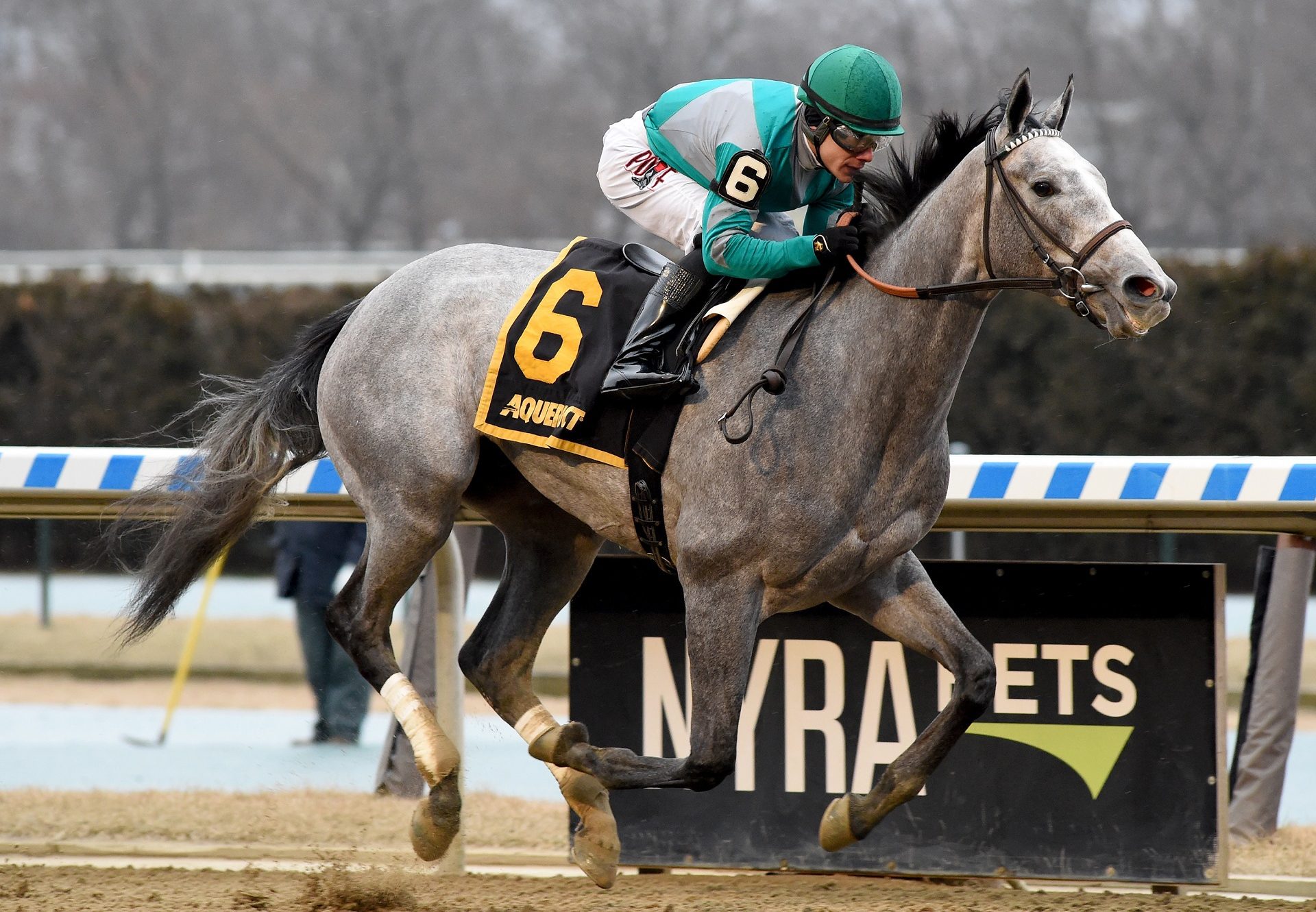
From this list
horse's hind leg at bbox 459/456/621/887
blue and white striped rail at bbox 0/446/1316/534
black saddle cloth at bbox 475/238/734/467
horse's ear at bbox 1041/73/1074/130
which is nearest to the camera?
horse's ear at bbox 1041/73/1074/130

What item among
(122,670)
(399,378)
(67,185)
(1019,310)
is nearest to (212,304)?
(122,670)

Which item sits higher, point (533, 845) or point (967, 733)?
point (967, 733)

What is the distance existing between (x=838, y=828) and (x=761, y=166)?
64.6 inches

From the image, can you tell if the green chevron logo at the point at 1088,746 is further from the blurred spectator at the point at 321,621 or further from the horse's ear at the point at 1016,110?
the blurred spectator at the point at 321,621

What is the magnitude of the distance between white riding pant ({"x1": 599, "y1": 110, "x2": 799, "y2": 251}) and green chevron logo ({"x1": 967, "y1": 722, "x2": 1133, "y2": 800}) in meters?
1.74

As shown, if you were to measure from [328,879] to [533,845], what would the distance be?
97cm

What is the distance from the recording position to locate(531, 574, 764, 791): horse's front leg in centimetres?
365

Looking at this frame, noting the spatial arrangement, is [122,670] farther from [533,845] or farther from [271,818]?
[533,845]

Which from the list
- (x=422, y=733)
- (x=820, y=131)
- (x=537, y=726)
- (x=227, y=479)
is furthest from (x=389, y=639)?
(x=820, y=131)

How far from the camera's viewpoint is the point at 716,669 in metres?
3.67

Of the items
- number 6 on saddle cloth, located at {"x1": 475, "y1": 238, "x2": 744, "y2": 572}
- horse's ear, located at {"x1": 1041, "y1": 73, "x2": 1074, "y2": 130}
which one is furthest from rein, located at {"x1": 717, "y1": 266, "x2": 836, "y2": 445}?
horse's ear, located at {"x1": 1041, "y1": 73, "x2": 1074, "y2": 130}

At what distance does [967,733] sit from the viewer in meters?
4.50

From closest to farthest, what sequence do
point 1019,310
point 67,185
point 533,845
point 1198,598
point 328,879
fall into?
1. point 328,879
2. point 1198,598
3. point 533,845
4. point 1019,310
5. point 67,185

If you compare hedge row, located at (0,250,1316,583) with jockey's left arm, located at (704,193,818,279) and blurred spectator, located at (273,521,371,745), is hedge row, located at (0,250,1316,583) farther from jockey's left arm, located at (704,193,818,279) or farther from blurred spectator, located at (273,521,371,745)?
jockey's left arm, located at (704,193,818,279)
